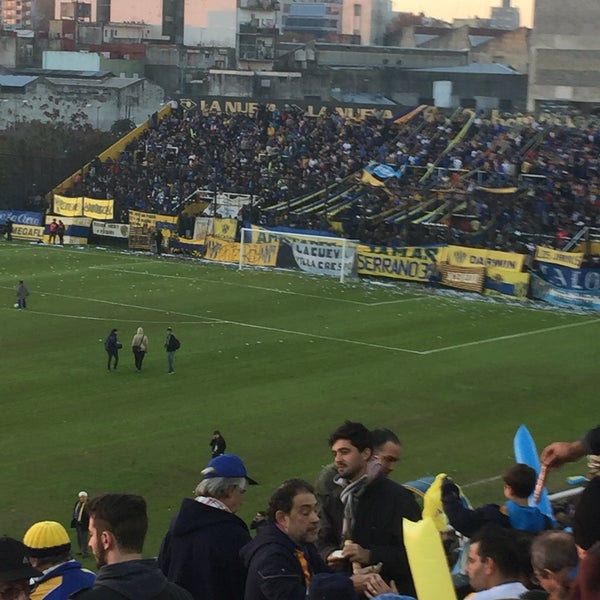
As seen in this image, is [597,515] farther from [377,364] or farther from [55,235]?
[55,235]

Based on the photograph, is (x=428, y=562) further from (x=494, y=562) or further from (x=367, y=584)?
(x=367, y=584)

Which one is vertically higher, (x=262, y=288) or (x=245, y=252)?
(x=245, y=252)

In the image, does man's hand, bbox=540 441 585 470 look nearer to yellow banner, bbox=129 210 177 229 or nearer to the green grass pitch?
the green grass pitch

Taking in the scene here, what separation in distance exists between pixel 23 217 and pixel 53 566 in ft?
187

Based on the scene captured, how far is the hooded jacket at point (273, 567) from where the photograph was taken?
7363 mm

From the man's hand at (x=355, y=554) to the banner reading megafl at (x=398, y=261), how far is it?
42.3 meters

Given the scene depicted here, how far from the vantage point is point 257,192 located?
209 feet

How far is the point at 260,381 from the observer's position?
104 ft

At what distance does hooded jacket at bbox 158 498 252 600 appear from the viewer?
798cm

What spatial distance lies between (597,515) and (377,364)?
27877 millimetres

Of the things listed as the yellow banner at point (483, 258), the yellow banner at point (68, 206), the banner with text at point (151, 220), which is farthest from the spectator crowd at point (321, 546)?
the yellow banner at point (68, 206)

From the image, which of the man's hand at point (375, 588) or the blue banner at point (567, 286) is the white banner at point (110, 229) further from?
the man's hand at point (375, 588)

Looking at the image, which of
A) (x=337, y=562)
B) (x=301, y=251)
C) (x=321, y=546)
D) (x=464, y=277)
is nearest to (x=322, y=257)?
(x=301, y=251)

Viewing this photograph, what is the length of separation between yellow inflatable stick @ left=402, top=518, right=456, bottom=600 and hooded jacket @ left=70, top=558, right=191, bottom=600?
1.18m
